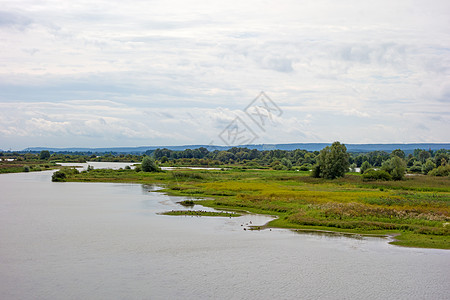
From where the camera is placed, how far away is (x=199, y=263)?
2441 cm

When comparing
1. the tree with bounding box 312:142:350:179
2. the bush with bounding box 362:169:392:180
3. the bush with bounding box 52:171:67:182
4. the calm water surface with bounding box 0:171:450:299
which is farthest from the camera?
the bush with bounding box 52:171:67:182

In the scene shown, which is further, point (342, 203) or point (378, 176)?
point (378, 176)

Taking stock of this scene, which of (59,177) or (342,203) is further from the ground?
(342,203)

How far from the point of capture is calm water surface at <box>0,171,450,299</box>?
20062 mm

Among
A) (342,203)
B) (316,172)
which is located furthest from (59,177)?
(342,203)

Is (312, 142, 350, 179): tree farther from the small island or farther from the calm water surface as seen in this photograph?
the calm water surface

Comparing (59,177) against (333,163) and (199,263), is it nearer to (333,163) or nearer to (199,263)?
(333,163)

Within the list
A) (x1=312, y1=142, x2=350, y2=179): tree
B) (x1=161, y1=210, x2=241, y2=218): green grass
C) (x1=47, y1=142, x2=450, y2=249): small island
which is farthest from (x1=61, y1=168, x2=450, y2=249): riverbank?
(x1=312, y1=142, x2=350, y2=179): tree

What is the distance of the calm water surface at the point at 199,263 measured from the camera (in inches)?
790

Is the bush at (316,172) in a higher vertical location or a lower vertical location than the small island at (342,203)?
higher

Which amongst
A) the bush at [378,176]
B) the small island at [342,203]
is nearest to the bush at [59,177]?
the small island at [342,203]

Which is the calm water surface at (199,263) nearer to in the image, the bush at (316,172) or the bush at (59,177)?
the bush at (59,177)

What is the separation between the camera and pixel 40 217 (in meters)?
39.3

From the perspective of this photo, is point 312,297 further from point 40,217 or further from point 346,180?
point 346,180
